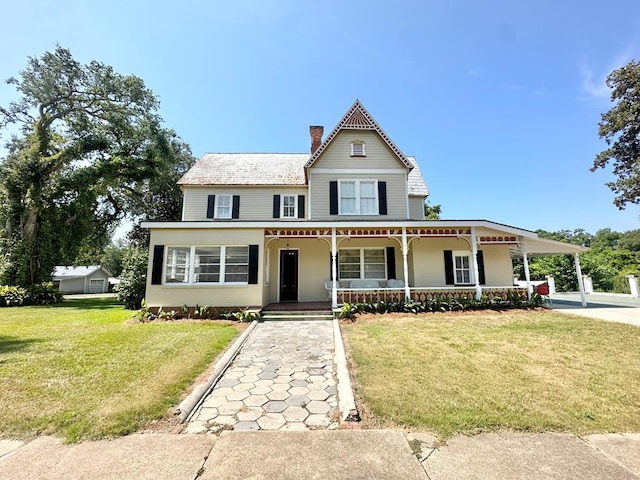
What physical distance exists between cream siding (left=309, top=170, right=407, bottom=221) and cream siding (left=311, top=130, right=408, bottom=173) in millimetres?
491

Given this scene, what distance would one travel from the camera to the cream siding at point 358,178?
46.2 feet

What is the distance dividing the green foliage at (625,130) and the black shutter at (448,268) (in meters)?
18.7

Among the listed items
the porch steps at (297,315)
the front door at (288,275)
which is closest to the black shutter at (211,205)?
the front door at (288,275)

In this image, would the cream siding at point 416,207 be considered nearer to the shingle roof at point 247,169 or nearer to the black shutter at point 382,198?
the black shutter at point 382,198

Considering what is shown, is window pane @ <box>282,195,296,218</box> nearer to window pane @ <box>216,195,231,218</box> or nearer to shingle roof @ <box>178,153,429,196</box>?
shingle roof @ <box>178,153,429,196</box>

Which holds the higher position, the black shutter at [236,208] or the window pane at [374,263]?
the black shutter at [236,208]

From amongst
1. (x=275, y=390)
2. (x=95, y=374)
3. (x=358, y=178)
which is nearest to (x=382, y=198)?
(x=358, y=178)

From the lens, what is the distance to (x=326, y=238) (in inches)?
491

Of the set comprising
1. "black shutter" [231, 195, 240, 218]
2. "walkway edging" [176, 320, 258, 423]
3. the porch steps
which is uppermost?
"black shutter" [231, 195, 240, 218]

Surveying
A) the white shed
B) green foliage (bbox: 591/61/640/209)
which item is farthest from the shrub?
green foliage (bbox: 591/61/640/209)

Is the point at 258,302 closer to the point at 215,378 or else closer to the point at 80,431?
the point at 215,378

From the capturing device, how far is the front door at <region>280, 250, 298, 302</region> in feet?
44.3

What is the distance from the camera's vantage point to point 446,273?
13242 millimetres

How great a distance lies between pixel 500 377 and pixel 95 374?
22.0 ft
